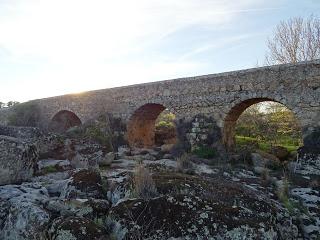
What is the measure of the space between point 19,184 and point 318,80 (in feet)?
29.9

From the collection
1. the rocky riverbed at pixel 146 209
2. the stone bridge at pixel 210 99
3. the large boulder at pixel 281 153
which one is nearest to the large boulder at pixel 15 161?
the rocky riverbed at pixel 146 209

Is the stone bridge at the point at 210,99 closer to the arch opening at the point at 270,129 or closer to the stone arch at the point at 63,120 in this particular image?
the stone arch at the point at 63,120

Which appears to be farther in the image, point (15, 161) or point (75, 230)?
point (15, 161)

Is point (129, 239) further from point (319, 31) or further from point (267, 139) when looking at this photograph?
point (319, 31)

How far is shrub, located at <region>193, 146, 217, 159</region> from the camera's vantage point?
43.3ft

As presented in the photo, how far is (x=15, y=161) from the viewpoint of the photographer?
756 centimetres

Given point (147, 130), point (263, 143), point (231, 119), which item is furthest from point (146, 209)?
point (147, 130)

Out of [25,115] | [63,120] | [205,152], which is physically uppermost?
[25,115]

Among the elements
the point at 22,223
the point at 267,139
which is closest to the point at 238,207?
the point at 22,223

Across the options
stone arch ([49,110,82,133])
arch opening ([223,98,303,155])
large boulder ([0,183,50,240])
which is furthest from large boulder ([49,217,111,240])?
stone arch ([49,110,82,133])

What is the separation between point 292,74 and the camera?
1154 cm

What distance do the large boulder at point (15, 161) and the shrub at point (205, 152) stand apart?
6.91 meters

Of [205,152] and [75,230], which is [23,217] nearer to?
[75,230]

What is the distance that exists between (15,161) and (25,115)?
15.6m
